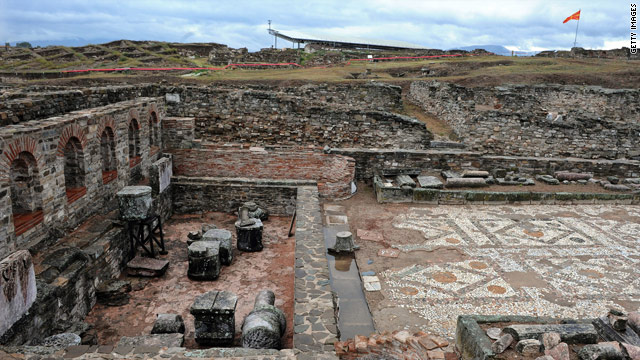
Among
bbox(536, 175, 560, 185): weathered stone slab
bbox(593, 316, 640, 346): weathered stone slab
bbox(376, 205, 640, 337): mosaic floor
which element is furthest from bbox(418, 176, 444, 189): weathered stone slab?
bbox(593, 316, 640, 346): weathered stone slab

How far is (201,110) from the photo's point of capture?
46.4 feet

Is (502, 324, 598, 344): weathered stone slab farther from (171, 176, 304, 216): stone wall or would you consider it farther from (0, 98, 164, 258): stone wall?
(0, 98, 164, 258): stone wall

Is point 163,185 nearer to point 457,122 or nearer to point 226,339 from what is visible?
point 226,339

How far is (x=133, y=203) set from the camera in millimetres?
7891

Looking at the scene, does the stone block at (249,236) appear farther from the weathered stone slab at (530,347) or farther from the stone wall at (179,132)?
the weathered stone slab at (530,347)

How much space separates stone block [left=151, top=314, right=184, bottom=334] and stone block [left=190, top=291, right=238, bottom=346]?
0.28 m

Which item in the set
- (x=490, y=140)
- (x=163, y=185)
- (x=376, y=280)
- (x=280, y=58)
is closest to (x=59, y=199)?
(x=163, y=185)

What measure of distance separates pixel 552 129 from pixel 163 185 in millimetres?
12830

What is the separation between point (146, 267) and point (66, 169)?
2381 millimetres

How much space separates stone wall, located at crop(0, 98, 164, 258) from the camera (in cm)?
602

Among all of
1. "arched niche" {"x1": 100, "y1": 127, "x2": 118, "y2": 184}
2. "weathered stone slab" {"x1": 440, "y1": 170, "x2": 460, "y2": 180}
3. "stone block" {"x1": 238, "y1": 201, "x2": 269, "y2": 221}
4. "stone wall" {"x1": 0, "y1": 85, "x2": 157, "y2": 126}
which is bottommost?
"stone block" {"x1": 238, "y1": 201, "x2": 269, "y2": 221}

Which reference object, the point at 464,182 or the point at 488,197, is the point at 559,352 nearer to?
the point at 488,197

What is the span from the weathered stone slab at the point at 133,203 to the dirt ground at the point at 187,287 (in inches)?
46.6

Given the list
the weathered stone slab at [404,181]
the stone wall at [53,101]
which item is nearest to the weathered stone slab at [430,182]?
the weathered stone slab at [404,181]
